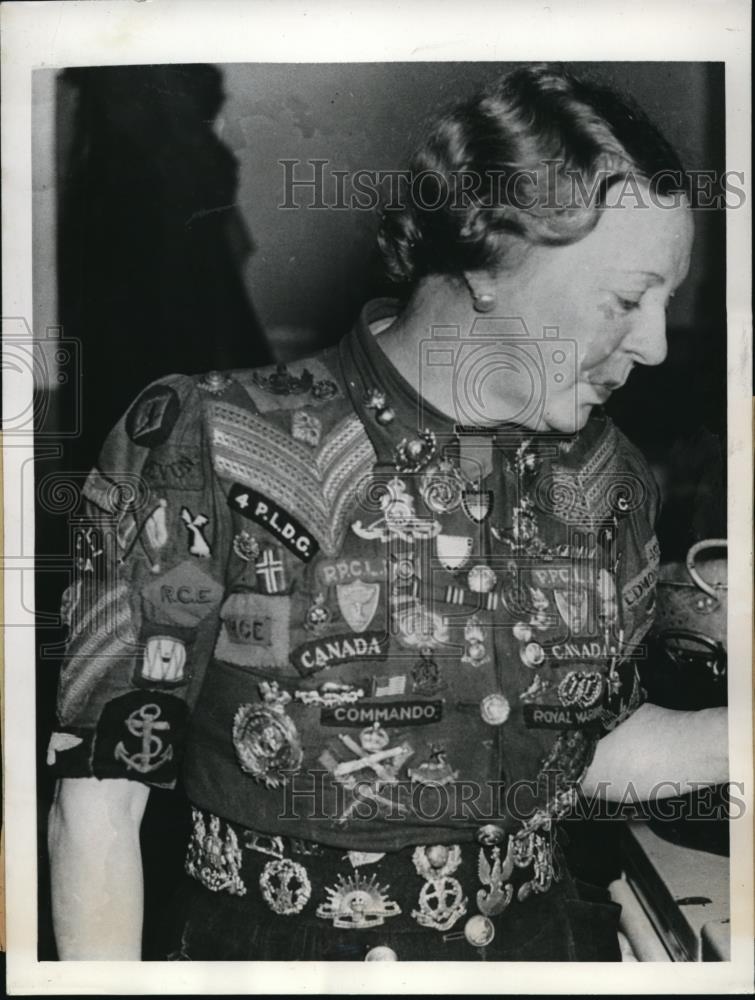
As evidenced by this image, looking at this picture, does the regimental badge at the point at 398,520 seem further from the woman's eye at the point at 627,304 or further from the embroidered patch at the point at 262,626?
the woman's eye at the point at 627,304

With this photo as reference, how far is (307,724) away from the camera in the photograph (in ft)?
5.83

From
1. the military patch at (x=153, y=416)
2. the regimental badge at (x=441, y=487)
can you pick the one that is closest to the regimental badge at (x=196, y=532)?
the military patch at (x=153, y=416)

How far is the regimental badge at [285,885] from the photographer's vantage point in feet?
5.80

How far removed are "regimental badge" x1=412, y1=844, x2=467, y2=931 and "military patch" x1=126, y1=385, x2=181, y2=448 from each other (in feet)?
2.43

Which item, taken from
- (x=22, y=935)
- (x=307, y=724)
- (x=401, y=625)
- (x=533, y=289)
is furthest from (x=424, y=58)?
(x=22, y=935)

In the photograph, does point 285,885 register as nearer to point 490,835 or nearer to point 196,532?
point 490,835

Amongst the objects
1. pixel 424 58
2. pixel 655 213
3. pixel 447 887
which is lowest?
pixel 447 887

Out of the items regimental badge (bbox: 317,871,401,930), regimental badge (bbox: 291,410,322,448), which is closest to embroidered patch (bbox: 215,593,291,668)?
regimental badge (bbox: 291,410,322,448)

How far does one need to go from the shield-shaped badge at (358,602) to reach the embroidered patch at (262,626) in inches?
3.3

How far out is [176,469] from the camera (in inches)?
70.0

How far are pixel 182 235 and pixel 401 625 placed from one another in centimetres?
69

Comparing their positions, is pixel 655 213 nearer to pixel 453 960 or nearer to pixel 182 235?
pixel 182 235

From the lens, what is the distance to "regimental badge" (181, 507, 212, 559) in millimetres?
1771

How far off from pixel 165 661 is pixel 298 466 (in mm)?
358
